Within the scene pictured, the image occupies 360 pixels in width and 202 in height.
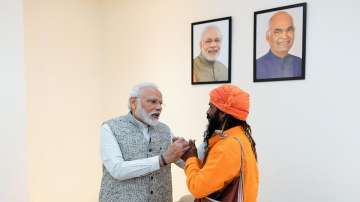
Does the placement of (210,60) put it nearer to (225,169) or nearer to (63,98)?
(225,169)

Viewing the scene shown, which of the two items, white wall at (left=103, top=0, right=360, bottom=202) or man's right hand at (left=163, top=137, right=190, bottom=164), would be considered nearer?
man's right hand at (left=163, top=137, right=190, bottom=164)

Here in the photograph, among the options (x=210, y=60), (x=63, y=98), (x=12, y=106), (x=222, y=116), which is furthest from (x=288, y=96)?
(x=63, y=98)

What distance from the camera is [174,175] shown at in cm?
304

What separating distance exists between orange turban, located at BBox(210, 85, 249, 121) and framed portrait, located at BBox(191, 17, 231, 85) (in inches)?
45.2

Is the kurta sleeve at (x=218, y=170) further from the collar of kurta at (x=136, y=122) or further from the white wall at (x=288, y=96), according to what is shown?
the white wall at (x=288, y=96)

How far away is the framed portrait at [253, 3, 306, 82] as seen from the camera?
2.20 m

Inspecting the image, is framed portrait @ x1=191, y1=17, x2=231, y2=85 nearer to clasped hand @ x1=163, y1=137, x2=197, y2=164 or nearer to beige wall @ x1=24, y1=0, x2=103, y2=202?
clasped hand @ x1=163, y1=137, x2=197, y2=164

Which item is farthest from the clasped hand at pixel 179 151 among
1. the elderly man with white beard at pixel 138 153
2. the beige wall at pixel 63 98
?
the beige wall at pixel 63 98

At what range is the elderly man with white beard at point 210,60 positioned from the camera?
2.66 metres

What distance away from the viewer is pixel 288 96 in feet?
7.43

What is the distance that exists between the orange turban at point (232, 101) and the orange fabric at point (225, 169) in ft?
A: 0.28

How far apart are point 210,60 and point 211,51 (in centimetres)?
8

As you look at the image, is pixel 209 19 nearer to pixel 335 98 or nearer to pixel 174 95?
pixel 174 95

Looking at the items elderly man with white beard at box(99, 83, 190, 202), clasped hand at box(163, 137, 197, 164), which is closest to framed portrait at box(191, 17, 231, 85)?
elderly man with white beard at box(99, 83, 190, 202)
